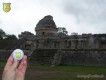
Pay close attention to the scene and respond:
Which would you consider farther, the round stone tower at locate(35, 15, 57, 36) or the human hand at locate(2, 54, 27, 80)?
the round stone tower at locate(35, 15, 57, 36)

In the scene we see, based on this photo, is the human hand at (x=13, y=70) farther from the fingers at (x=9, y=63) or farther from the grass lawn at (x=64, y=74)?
the grass lawn at (x=64, y=74)

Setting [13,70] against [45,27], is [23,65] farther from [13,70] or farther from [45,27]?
[45,27]

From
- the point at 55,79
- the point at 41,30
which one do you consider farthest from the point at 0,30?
the point at 55,79

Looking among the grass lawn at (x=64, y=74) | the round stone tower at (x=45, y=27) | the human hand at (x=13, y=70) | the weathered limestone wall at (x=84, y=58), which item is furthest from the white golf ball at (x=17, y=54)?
the round stone tower at (x=45, y=27)

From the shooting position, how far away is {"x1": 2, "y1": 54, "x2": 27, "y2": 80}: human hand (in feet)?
4.80

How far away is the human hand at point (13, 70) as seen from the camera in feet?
4.80

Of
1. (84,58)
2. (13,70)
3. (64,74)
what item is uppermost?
(13,70)

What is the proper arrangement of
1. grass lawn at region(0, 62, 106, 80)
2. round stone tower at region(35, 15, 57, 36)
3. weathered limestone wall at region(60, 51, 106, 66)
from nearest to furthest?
grass lawn at region(0, 62, 106, 80)
weathered limestone wall at region(60, 51, 106, 66)
round stone tower at region(35, 15, 57, 36)

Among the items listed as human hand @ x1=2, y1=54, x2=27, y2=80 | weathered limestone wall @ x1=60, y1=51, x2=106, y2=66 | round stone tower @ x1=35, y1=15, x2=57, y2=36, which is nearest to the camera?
human hand @ x1=2, y1=54, x2=27, y2=80

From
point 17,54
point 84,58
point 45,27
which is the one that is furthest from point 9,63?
point 45,27

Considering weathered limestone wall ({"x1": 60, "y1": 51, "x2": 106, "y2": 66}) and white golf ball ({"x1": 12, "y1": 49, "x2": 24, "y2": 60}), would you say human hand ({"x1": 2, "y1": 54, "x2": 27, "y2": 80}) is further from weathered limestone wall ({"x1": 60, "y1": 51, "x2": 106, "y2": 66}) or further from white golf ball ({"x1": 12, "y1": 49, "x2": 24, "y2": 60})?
weathered limestone wall ({"x1": 60, "y1": 51, "x2": 106, "y2": 66})

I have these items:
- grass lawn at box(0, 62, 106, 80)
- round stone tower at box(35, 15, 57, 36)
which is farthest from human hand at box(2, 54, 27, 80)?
round stone tower at box(35, 15, 57, 36)

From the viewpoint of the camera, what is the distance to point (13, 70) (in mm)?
1473

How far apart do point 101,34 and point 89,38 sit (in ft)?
5.61
